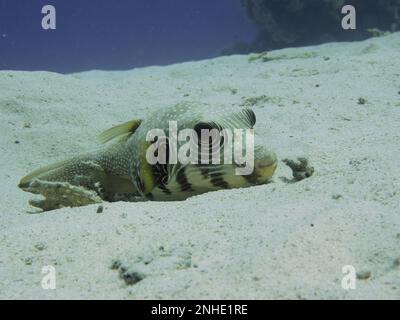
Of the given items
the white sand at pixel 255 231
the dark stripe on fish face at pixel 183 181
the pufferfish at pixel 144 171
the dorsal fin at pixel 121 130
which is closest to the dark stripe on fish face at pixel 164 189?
the pufferfish at pixel 144 171

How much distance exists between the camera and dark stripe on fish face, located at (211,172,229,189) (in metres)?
3.46

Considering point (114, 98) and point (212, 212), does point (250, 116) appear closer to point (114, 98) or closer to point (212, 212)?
point (212, 212)

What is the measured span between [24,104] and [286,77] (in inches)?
186

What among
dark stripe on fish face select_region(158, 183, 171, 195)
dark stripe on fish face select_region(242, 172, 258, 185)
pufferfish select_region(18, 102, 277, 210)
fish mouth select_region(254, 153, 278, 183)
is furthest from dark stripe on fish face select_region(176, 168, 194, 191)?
fish mouth select_region(254, 153, 278, 183)

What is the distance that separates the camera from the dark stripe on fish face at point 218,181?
3.46 meters

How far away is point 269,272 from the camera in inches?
81.7

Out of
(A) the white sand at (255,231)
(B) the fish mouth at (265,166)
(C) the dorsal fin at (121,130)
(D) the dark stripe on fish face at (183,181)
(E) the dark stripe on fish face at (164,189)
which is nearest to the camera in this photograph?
(A) the white sand at (255,231)

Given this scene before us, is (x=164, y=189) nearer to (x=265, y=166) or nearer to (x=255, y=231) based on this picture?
(x=265, y=166)

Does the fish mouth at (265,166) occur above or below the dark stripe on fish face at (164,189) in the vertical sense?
above

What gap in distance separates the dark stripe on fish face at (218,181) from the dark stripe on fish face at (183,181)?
20 cm

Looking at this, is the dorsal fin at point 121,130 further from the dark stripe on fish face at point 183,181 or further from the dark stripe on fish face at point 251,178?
the dark stripe on fish face at point 251,178

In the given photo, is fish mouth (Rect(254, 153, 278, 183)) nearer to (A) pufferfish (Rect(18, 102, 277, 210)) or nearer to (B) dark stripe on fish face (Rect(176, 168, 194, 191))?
(A) pufferfish (Rect(18, 102, 277, 210))

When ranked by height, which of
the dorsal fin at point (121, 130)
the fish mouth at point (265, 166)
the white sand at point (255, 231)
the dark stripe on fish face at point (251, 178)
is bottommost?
the white sand at point (255, 231)

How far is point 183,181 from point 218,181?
28 centimetres
